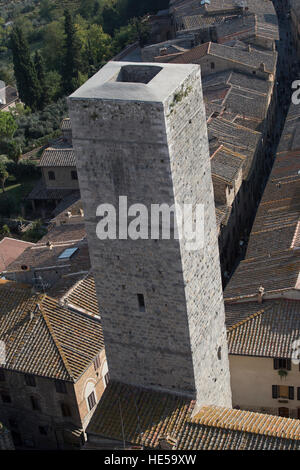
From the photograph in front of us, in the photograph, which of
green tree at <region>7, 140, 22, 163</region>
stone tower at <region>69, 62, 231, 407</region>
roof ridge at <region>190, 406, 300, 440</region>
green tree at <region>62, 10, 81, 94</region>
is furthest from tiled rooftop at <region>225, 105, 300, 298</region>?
green tree at <region>62, 10, 81, 94</region>

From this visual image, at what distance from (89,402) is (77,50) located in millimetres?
48669

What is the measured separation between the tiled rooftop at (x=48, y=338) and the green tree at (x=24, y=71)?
39304 mm

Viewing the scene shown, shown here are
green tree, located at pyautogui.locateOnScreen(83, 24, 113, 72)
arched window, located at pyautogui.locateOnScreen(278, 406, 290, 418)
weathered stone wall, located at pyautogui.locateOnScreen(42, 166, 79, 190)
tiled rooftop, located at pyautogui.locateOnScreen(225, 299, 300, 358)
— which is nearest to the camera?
tiled rooftop, located at pyautogui.locateOnScreen(225, 299, 300, 358)

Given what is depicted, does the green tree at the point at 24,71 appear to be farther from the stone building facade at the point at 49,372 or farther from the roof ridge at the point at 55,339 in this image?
the roof ridge at the point at 55,339

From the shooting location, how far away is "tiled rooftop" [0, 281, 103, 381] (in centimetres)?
2682

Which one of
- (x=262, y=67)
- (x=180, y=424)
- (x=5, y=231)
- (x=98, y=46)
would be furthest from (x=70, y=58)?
(x=180, y=424)

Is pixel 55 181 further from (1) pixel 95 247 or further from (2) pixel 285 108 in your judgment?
(1) pixel 95 247

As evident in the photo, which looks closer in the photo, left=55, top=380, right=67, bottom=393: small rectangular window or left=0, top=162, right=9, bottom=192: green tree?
left=55, top=380, right=67, bottom=393: small rectangular window

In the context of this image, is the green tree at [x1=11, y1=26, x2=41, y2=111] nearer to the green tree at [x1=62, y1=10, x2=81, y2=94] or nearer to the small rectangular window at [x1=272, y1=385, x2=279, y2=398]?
the green tree at [x1=62, y1=10, x2=81, y2=94]

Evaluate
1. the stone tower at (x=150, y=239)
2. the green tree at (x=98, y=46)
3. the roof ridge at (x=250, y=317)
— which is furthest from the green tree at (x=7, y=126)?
the stone tower at (x=150, y=239)

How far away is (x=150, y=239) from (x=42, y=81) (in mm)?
51467

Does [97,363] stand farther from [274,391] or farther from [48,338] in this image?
[274,391]

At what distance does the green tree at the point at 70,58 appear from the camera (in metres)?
67.8

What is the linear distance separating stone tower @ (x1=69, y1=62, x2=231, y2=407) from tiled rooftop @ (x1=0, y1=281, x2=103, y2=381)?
5.56 m
